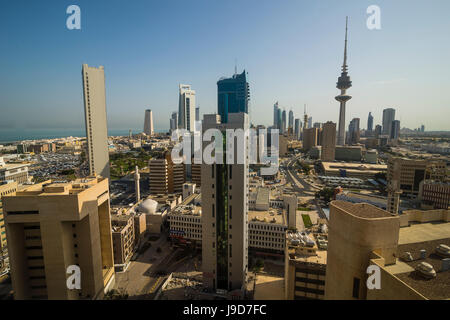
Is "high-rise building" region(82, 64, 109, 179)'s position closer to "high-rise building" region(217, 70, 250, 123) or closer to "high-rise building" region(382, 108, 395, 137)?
"high-rise building" region(217, 70, 250, 123)

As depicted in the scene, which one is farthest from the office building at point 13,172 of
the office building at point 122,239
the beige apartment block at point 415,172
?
the beige apartment block at point 415,172

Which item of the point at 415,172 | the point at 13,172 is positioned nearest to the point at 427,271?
the point at 13,172

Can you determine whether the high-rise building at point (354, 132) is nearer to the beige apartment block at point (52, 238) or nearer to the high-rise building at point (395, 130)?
the high-rise building at point (395, 130)

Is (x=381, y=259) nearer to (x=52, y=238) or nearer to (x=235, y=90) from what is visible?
(x=52, y=238)

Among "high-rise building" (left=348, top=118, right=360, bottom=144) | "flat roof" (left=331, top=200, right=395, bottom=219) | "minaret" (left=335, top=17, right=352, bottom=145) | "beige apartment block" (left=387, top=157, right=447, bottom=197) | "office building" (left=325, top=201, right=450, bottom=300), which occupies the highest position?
"minaret" (left=335, top=17, right=352, bottom=145)

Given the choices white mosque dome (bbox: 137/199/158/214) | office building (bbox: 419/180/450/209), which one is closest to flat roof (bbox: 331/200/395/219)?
white mosque dome (bbox: 137/199/158/214)

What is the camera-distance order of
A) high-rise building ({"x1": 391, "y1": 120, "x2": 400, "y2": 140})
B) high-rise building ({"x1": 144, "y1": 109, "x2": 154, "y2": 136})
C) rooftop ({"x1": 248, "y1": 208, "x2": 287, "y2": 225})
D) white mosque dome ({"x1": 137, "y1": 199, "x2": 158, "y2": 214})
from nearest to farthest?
rooftop ({"x1": 248, "y1": 208, "x2": 287, "y2": 225}), white mosque dome ({"x1": 137, "y1": 199, "x2": 158, "y2": 214}), high-rise building ({"x1": 391, "y1": 120, "x2": 400, "y2": 140}), high-rise building ({"x1": 144, "y1": 109, "x2": 154, "y2": 136})
